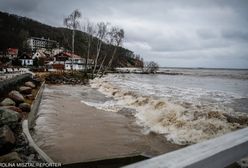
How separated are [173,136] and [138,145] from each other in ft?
6.80

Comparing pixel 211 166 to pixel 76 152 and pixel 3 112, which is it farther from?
pixel 3 112

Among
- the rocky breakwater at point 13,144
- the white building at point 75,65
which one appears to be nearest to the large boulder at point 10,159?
the rocky breakwater at point 13,144

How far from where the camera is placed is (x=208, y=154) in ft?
4.22

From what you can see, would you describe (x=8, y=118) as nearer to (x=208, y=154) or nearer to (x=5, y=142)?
(x=5, y=142)

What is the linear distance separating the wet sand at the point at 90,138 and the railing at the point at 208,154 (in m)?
4.15

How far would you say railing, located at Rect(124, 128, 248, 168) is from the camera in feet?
3.78

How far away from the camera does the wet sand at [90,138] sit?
6.38 meters

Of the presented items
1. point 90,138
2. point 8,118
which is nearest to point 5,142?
point 8,118

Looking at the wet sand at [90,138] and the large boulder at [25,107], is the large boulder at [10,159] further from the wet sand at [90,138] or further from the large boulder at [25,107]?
the large boulder at [25,107]

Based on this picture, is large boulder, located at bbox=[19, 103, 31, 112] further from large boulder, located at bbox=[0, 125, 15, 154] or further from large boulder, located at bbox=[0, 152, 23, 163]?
large boulder, located at bbox=[0, 152, 23, 163]

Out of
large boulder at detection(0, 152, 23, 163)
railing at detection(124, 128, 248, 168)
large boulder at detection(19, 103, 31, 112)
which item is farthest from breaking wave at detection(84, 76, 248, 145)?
railing at detection(124, 128, 248, 168)

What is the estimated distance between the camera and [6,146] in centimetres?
548

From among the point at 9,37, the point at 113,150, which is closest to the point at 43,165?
the point at 113,150

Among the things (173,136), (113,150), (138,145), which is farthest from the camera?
(173,136)
